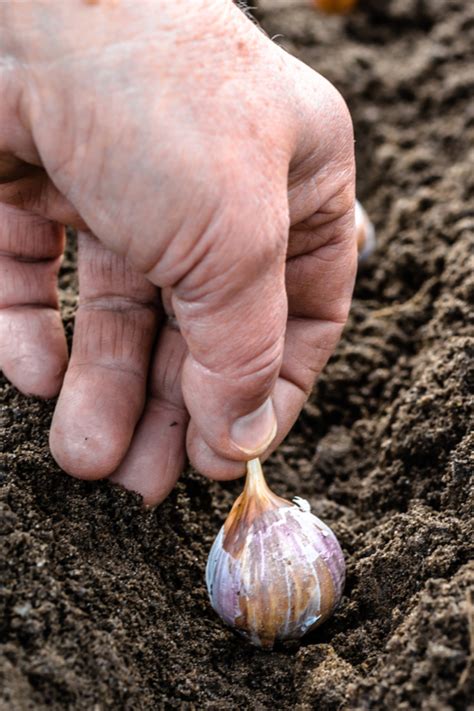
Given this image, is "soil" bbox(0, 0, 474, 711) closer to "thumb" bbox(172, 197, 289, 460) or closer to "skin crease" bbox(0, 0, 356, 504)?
"skin crease" bbox(0, 0, 356, 504)

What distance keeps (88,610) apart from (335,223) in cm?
82

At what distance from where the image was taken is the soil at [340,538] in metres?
1.25

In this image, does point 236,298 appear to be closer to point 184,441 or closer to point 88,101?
point 88,101

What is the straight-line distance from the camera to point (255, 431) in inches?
54.5

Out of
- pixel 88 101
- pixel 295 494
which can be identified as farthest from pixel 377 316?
pixel 88 101

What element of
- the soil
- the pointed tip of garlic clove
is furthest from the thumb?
the pointed tip of garlic clove

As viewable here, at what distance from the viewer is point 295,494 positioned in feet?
6.07

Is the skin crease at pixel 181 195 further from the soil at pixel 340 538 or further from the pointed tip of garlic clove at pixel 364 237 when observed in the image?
the pointed tip of garlic clove at pixel 364 237

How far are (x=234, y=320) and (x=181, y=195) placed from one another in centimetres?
20

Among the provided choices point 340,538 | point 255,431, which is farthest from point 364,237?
point 255,431

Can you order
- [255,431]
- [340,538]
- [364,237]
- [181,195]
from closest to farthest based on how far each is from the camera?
[181,195], [255,431], [340,538], [364,237]

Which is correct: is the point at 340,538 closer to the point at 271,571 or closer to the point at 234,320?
the point at 271,571

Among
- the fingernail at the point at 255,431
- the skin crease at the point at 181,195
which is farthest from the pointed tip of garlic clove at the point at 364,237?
the fingernail at the point at 255,431

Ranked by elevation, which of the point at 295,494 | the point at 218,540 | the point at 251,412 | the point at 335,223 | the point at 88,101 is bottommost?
the point at 295,494
